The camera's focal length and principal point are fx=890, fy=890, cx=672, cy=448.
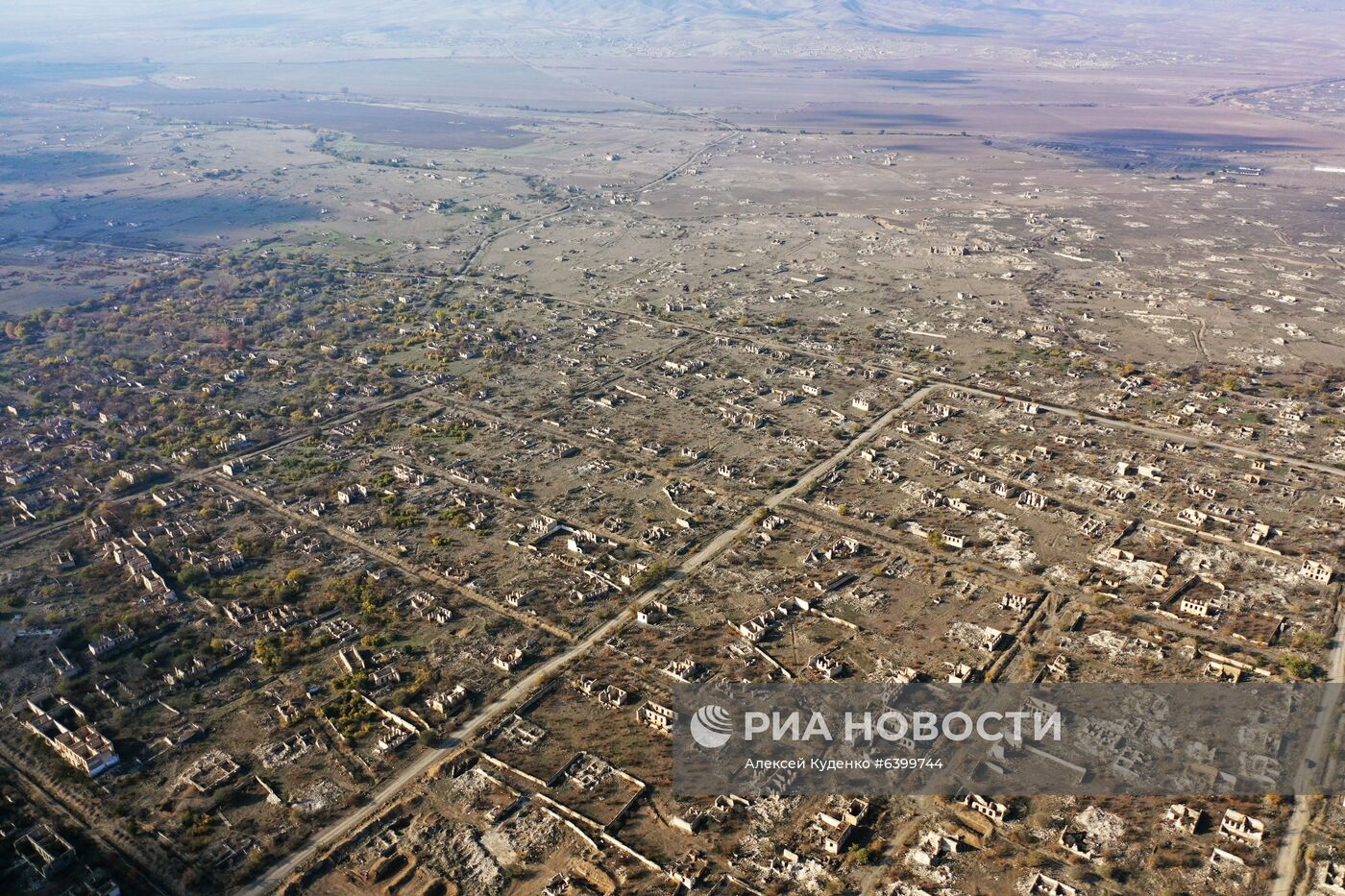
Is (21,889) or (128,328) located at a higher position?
(128,328)

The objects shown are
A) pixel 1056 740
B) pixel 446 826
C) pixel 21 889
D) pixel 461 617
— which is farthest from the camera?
pixel 461 617

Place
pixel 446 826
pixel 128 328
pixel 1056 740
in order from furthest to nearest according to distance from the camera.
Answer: pixel 128 328 → pixel 1056 740 → pixel 446 826

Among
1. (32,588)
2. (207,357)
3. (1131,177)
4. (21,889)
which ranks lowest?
(21,889)

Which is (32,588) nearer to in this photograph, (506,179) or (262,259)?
(262,259)

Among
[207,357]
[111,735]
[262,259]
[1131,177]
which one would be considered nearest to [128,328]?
[207,357]

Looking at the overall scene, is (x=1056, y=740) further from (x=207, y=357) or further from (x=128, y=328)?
(x=128, y=328)

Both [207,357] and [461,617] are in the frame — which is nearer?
[461,617]
